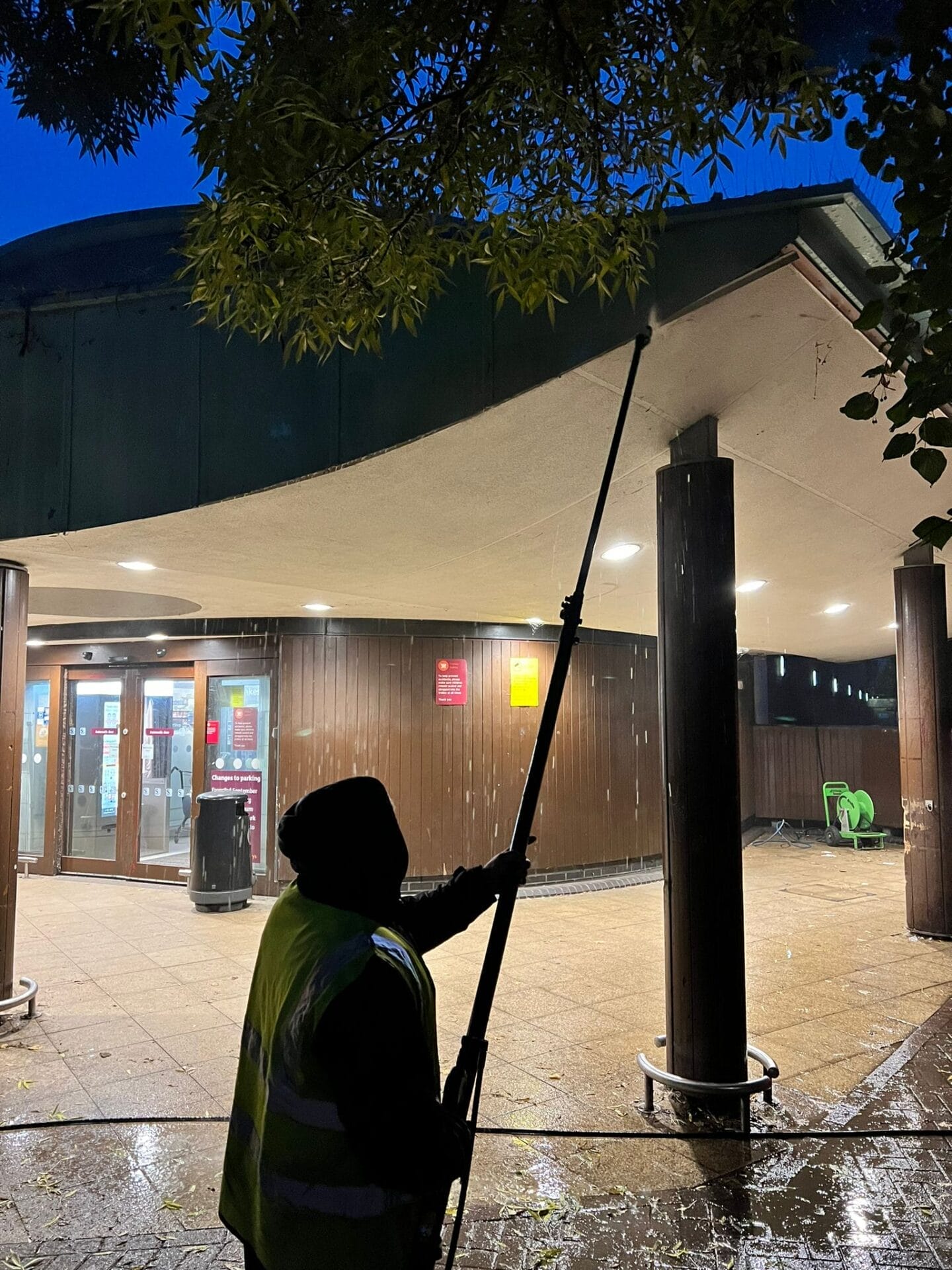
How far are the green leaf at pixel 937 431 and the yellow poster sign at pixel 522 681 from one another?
8.62 m

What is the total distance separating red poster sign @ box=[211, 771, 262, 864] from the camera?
9930mm

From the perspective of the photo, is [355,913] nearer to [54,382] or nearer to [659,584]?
[659,584]

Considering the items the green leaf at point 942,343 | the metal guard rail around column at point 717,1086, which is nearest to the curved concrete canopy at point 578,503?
the green leaf at point 942,343

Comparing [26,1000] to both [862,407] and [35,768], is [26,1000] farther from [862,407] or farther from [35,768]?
[35,768]

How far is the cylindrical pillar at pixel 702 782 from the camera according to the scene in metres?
4.00

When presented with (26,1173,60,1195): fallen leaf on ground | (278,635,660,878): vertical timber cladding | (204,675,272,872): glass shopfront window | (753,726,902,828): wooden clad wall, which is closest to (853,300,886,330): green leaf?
(26,1173,60,1195): fallen leaf on ground

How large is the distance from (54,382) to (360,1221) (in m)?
4.90

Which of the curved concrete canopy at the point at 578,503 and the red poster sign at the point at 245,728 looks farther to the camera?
the red poster sign at the point at 245,728

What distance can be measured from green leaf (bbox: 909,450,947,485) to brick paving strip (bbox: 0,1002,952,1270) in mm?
2517

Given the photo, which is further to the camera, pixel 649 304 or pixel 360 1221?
pixel 649 304

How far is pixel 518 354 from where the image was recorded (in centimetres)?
358

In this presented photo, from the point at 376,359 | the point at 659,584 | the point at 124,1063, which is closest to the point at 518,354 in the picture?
the point at 376,359

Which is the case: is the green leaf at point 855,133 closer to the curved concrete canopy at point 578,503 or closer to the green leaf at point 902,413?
the green leaf at point 902,413

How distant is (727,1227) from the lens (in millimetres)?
3131
